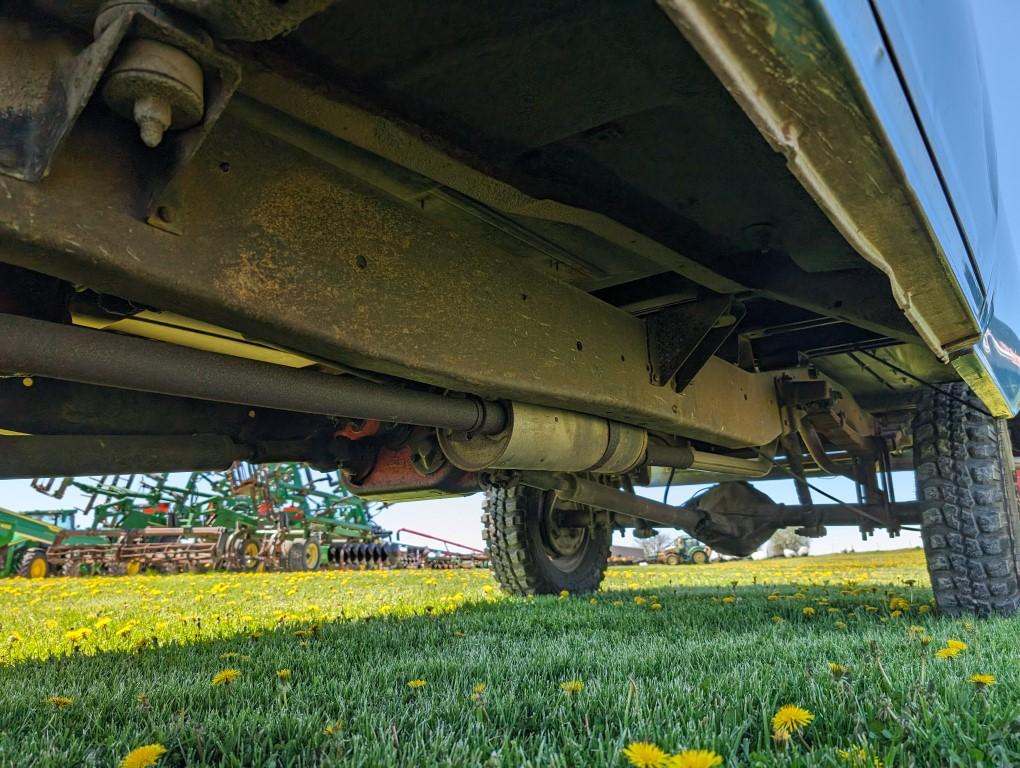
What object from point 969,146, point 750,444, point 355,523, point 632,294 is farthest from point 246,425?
point 355,523

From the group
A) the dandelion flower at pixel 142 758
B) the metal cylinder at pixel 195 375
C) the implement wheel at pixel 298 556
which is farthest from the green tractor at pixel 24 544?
the dandelion flower at pixel 142 758

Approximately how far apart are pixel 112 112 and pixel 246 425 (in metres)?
1.38

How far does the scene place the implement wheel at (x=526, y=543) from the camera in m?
3.71

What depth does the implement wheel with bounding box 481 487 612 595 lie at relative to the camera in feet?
12.2

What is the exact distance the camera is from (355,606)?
151 inches

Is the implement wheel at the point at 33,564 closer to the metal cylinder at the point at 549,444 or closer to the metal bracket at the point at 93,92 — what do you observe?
Answer: the metal cylinder at the point at 549,444

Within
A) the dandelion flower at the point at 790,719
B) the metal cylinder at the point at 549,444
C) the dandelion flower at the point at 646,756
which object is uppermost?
the metal cylinder at the point at 549,444

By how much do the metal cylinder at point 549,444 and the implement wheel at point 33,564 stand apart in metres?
13.1

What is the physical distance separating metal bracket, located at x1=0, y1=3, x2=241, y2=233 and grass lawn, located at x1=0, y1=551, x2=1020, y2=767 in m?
0.88

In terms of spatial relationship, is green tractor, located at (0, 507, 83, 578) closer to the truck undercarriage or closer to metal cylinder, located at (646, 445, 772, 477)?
the truck undercarriage

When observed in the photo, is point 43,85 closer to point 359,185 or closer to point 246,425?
point 359,185

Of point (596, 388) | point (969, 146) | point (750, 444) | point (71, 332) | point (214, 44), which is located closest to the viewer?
point (214, 44)

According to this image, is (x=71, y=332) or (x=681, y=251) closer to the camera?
(x=71, y=332)

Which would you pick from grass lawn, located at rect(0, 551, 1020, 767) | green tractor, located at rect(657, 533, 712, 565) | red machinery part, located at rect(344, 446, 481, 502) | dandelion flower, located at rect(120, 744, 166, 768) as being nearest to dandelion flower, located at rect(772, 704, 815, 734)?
grass lawn, located at rect(0, 551, 1020, 767)
